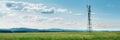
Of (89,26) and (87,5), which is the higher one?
(87,5)

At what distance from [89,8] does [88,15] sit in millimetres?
1614

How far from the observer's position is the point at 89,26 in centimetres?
6538

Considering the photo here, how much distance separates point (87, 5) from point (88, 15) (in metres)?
2.29

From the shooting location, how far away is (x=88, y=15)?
68.9 metres

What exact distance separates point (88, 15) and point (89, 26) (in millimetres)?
4312

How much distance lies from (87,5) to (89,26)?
19.5 feet

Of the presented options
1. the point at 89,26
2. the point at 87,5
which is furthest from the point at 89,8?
the point at 89,26

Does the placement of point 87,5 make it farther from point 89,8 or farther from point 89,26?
point 89,26

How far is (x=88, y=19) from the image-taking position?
6775 cm

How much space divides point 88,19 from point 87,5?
3.43m

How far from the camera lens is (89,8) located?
69000mm
